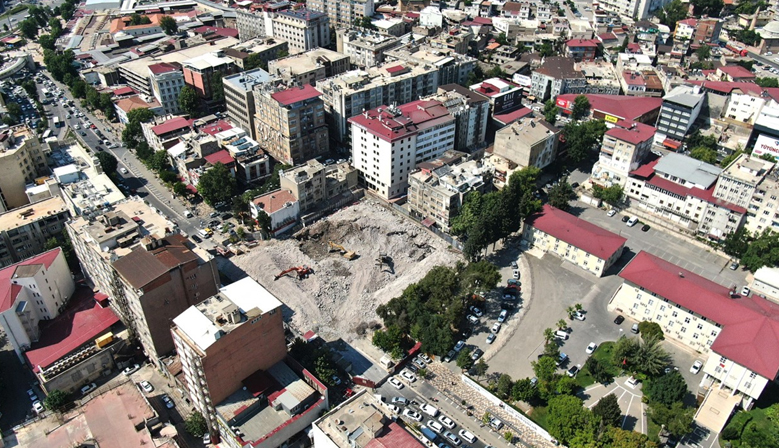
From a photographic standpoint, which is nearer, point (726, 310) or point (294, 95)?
point (726, 310)

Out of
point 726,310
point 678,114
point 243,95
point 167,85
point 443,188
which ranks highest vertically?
point 243,95

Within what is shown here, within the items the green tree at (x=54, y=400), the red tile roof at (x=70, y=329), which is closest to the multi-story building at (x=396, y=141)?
the red tile roof at (x=70, y=329)

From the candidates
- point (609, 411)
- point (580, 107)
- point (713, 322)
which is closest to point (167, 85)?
point (580, 107)

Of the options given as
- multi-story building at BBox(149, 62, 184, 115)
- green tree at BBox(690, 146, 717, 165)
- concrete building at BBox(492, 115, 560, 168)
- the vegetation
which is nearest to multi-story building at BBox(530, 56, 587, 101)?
concrete building at BBox(492, 115, 560, 168)

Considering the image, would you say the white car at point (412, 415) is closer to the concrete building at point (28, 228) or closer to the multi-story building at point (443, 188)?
the multi-story building at point (443, 188)

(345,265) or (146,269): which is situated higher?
(146,269)

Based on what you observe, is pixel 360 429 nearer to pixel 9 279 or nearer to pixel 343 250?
pixel 343 250

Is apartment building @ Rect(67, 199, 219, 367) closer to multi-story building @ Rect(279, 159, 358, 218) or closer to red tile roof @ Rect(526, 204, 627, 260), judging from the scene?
multi-story building @ Rect(279, 159, 358, 218)

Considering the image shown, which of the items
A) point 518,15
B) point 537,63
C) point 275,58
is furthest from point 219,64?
point 518,15
